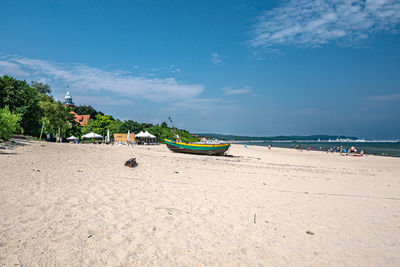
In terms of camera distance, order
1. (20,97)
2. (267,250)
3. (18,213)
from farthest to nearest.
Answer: (20,97)
(18,213)
(267,250)

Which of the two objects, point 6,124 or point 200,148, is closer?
point 6,124

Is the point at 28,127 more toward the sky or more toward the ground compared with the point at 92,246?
more toward the sky

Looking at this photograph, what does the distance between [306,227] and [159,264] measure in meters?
3.33

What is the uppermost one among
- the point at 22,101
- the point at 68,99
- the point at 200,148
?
the point at 68,99

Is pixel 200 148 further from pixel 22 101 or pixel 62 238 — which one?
pixel 22 101

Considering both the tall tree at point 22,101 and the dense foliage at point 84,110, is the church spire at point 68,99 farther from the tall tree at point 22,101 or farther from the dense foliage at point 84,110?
the tall tree at point 22,101

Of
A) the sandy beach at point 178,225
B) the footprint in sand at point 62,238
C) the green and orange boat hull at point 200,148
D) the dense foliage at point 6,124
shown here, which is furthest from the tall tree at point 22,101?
the footprint in sand at point 62,238

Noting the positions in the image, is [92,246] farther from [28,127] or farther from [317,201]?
[28,127]

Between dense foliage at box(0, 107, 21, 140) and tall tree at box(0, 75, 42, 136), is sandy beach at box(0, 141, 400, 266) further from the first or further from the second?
tall tree at box(0, 75, 42, 136)

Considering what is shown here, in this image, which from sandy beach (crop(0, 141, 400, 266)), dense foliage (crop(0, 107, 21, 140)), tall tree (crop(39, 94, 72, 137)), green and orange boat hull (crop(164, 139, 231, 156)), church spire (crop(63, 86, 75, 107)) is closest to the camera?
sandy beach (crop(0, 141, 400, 266))

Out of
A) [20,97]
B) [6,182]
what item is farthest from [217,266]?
[20,97]

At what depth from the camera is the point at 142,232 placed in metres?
3.99

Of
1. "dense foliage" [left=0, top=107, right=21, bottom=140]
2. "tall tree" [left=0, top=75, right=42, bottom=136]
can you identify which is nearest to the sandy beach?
"dense foliage" [left=0, top=107, right=21, bottom=140]

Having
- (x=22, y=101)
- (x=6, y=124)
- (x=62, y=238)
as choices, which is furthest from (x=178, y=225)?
(x=22, y=101)
